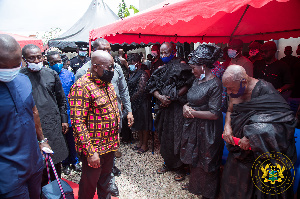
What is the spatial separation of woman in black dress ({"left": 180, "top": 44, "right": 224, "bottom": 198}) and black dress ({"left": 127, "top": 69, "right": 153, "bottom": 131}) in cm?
179

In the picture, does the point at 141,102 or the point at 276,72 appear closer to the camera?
the point at 276,72

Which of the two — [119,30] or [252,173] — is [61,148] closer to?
[119,30]

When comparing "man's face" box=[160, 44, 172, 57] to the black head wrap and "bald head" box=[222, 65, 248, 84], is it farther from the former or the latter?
"bald head" box=[222, 65, 248, 84]

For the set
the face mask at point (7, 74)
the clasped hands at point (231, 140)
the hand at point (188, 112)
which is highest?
the face mask at point (7, 74)

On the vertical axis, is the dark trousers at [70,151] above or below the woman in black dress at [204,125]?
below

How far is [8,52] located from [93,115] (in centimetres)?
100

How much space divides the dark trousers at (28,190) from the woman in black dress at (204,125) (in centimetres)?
193

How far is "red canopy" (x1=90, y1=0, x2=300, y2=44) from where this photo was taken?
2182 millimetres

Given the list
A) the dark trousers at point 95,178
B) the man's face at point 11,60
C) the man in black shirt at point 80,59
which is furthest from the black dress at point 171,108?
the man in black shirt at point 80,59

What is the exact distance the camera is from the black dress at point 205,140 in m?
2.77

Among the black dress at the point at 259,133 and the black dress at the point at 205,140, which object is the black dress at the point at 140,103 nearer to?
the black dress at the point at 205,140

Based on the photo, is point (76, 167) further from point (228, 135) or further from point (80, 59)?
point (80, 59)

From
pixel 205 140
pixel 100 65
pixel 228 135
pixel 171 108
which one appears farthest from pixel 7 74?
pixel 171 108

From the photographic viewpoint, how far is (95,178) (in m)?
2.44
